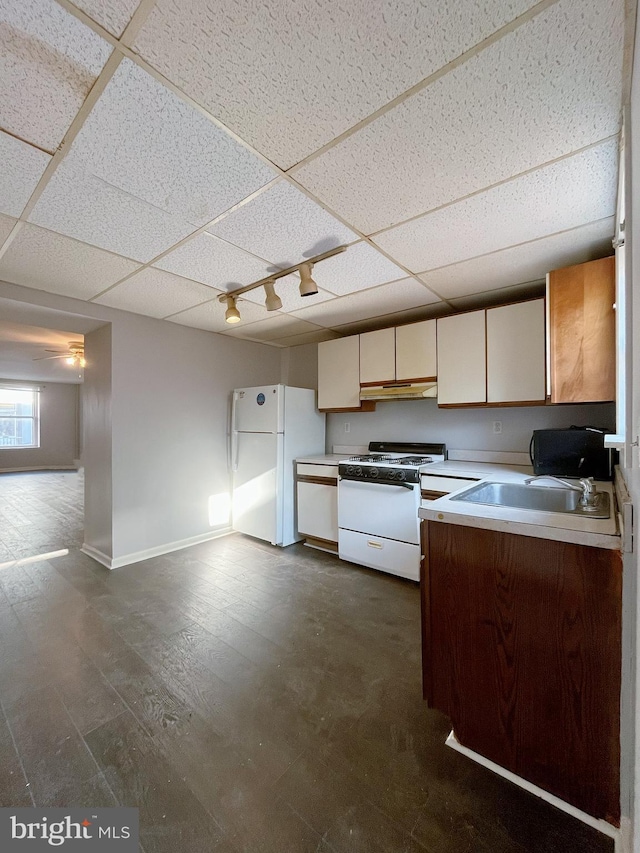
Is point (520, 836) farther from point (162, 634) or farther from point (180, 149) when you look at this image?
point (180, 149)

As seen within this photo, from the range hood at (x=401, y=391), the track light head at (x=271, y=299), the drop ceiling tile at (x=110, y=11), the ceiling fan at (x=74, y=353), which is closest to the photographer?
the drop ceiling tile at (x=110, y=11)

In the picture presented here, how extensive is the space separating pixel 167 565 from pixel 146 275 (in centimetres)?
241

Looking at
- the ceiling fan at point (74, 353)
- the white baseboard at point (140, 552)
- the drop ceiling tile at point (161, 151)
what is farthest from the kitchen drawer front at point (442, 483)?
the ceiling fan at point (74, 353)

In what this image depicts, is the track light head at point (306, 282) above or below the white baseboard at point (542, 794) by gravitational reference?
above

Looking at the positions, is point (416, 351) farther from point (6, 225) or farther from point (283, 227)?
point (6, 225)

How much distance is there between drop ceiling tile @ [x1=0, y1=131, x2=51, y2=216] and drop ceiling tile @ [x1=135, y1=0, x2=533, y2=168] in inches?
26.8

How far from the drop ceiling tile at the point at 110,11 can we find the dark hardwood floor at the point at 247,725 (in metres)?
2.31

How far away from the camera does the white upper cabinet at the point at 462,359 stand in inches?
109

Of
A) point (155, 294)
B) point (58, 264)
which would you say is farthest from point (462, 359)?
point (58, 264)

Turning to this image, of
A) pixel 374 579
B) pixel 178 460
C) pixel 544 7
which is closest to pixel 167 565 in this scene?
pixel 178 460

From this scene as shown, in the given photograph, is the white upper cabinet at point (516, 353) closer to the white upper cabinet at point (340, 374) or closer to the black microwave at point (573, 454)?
the black microwave at point (573, 454)

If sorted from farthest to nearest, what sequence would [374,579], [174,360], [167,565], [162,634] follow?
[174,360], [167,565], [374,579], [162,634]

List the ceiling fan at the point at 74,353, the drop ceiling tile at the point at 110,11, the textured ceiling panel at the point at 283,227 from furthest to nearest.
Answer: the ceiling fan at the point at 74,353 < the textured ceiling panel at the point at 283,227 < the drop ceiling tile at the point at 110,11

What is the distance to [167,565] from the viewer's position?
10.2 feet
